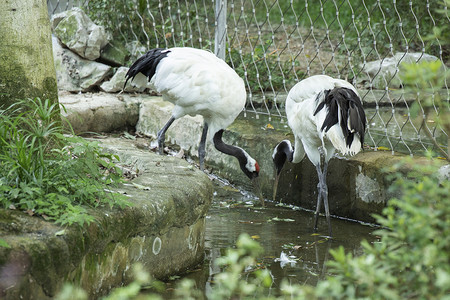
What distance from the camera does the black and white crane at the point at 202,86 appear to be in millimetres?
6352

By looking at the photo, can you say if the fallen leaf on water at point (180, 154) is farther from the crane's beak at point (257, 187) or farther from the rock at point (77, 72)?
the rock at point (77, 72)

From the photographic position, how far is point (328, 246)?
5301mm

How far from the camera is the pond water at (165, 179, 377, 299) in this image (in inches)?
179

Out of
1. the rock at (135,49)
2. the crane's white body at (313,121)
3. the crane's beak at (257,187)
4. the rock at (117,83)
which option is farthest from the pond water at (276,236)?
the rock at (135,49)

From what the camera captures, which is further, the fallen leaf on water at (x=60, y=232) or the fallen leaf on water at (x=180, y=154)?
the fallen leaf on water at (x=180, y=154)

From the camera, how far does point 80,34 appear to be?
27.7ft

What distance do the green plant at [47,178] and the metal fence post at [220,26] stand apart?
3.70m

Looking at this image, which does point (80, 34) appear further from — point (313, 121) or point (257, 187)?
point (313, 121)

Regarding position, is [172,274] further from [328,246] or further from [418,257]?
[418,257]

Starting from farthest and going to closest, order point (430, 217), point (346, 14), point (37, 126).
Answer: point (346, 14) < point (37, 126) < point (430, 217)

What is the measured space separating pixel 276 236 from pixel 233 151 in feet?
4.69

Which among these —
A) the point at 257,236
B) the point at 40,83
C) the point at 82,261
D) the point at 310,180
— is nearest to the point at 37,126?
the point at 40,83

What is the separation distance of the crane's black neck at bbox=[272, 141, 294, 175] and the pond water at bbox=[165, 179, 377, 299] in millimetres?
425

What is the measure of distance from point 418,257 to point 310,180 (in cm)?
439
